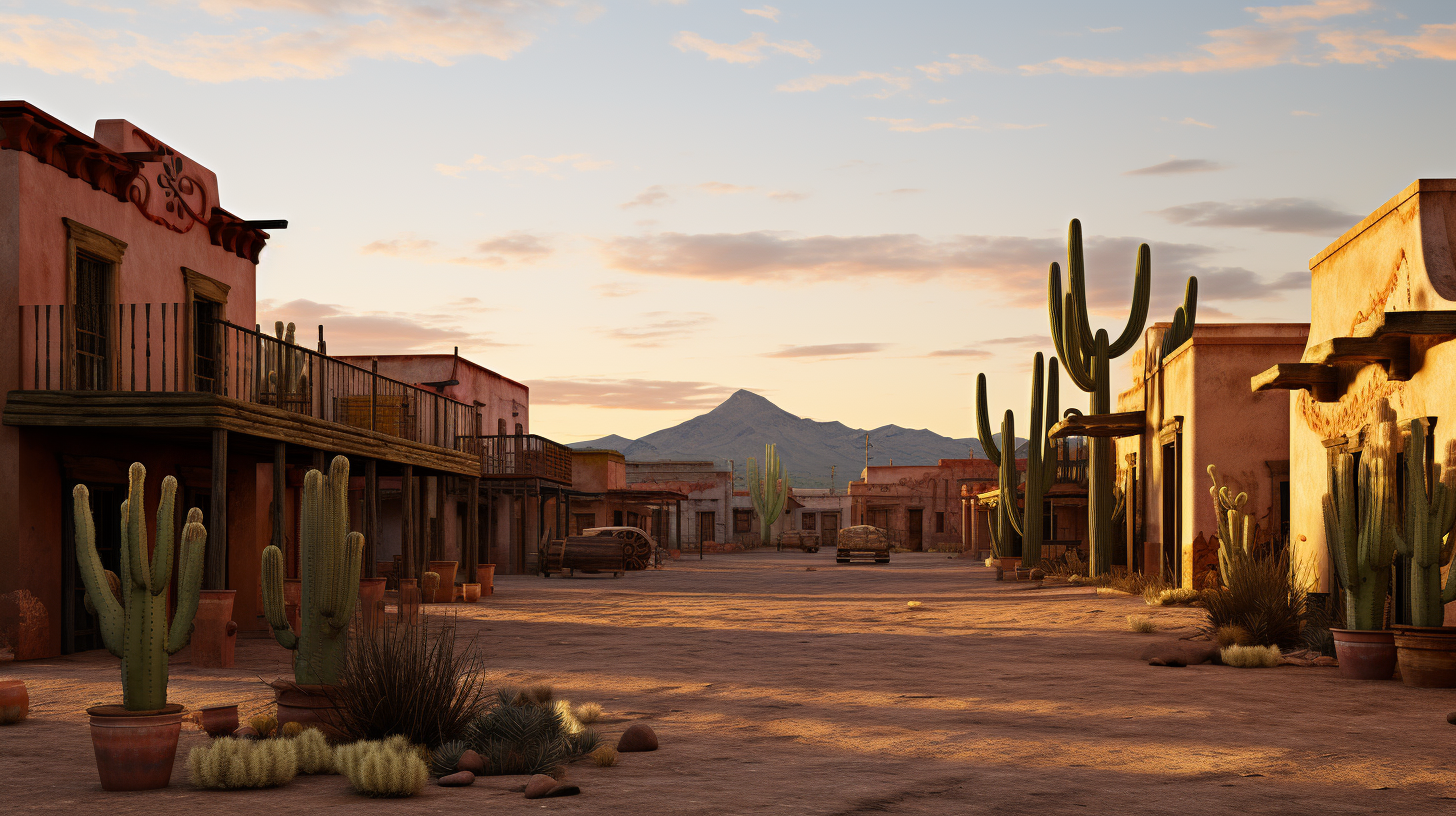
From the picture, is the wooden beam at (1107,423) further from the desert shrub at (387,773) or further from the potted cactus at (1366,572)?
the desert shrub at (387,773)

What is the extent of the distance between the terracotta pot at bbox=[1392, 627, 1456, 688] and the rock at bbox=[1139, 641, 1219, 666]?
6.82 ft

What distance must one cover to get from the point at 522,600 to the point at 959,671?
13.0 m

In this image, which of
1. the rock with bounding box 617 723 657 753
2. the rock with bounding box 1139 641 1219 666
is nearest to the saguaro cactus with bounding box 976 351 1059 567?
the rock with bounding box 1139 641 1219 666

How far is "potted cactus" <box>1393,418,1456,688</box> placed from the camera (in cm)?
1007

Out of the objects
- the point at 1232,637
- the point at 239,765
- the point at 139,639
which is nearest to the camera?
the point at 239,765

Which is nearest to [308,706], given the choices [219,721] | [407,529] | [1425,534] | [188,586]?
[219,721]

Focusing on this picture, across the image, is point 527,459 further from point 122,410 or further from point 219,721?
point 219,721

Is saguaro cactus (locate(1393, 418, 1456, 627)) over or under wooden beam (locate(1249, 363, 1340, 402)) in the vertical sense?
under

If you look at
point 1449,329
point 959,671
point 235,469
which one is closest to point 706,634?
point 959,671

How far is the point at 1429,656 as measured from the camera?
10102 millimetres

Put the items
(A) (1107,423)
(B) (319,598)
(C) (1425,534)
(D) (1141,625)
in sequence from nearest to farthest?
1. (B) (319,598)
2. (C) (1425,534)
3. (D) (1141,625)
4. (A) (1107,423)

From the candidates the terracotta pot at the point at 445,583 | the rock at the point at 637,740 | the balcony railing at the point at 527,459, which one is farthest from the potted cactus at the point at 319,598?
the balcony railing at the point at 527,459

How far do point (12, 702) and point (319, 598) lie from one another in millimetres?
2776

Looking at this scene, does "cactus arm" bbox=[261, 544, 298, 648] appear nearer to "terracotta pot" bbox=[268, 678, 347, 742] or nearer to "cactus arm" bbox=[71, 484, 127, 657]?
"terracotta pot" bbox=[268, 678, 347, 742]
